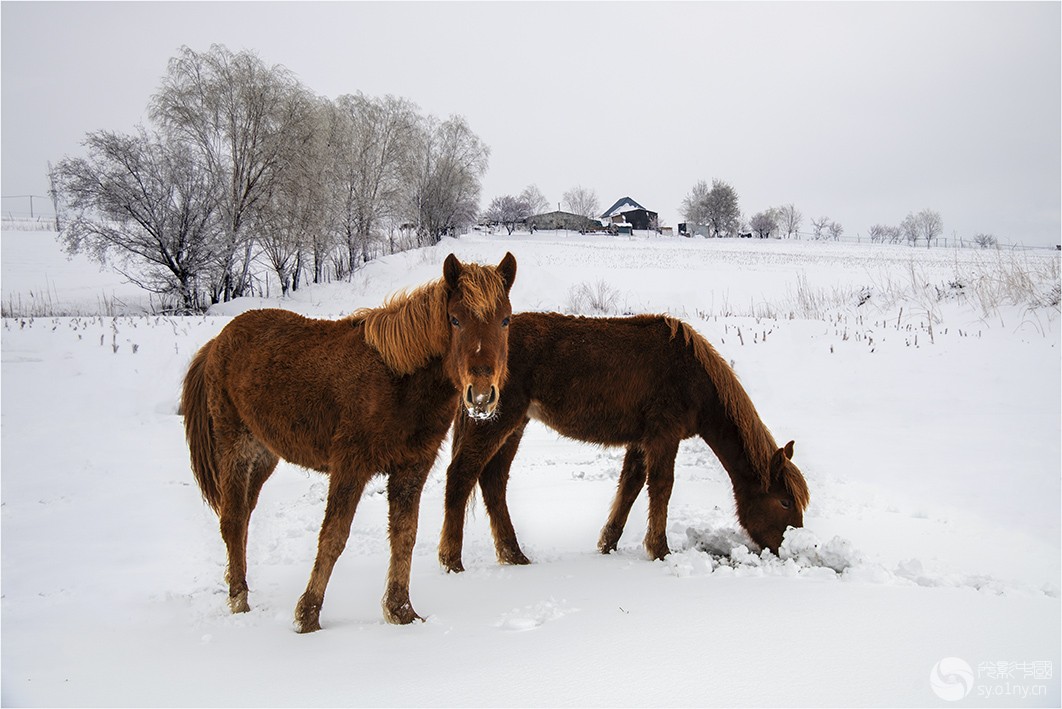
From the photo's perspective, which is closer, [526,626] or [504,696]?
[504,696]

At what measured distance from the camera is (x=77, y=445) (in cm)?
820

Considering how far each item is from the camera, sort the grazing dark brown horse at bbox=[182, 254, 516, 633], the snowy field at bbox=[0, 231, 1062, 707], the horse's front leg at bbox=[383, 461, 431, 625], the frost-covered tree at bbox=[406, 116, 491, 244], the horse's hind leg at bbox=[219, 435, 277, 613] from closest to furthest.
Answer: the snowy field at bbox=[0, 231, 1062, 707]
the grazing dark brown horse at bbox=[182, 254, 516, 633]
the horse's front leg at bbox=[383, 461, 431, 625]
the horse's hind leg at bbox=[219, 435, 277, 613]
the frost-covered tree at bbox=[406, 116, 491, 244]

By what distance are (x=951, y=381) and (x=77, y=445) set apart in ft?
40.4

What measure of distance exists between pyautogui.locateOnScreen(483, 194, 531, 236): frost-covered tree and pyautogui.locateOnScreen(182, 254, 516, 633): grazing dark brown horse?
85.9m

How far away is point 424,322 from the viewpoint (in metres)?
3.63

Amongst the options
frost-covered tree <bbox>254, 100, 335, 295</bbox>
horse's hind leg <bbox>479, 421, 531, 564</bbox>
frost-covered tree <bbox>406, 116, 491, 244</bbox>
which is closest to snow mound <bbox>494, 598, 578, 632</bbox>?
horse's hind leg <bbox>479, 421, 531, 564</bbox>

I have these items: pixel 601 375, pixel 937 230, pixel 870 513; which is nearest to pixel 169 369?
pixel 601 375

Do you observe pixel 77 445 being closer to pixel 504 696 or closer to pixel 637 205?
pixel 504 696

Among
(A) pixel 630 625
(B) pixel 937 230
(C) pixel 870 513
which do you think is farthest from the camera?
(B) pixel 937 230

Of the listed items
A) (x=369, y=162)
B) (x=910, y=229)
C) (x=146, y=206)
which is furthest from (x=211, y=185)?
(x=910, y=229)

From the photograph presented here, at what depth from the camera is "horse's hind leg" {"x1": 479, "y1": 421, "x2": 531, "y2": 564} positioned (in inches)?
191

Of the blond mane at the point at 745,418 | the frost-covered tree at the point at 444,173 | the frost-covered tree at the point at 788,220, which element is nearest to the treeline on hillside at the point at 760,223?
the frost-covered tree at the point at 788,220

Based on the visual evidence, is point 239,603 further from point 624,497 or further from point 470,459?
point 624,497

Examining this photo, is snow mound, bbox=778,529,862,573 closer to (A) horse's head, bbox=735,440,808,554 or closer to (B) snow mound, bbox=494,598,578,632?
(A) horse's head, bbox=735,440,808,554
